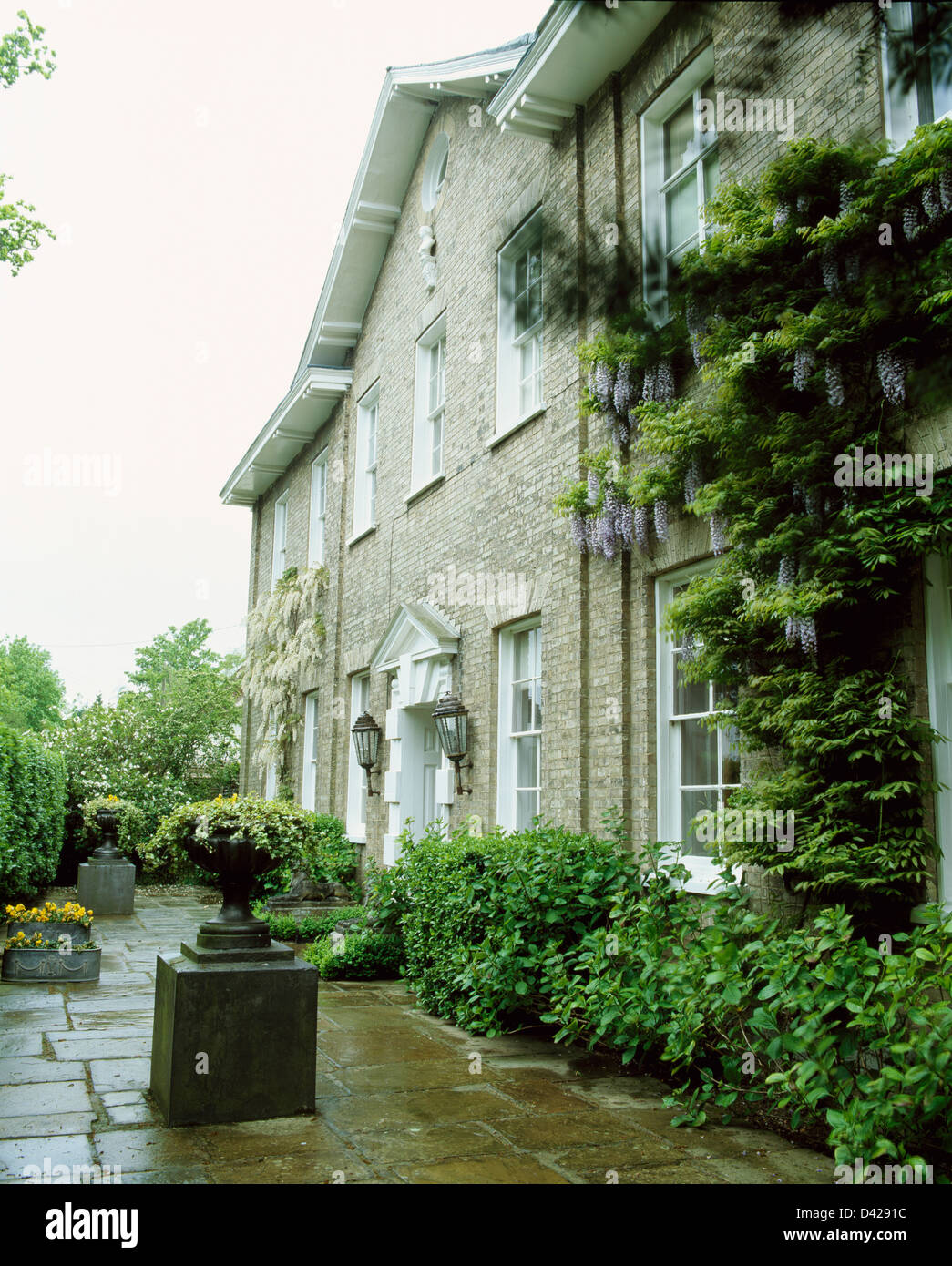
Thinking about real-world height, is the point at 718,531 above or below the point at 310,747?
above

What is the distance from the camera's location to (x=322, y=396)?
15.4m

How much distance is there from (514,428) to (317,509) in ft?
25.0

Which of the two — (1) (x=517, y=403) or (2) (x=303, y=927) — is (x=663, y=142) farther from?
(2) (x=303, y=927)

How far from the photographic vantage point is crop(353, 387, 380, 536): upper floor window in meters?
14.1

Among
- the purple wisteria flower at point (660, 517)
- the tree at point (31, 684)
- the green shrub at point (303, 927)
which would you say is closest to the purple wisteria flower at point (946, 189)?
the purple wisteria flower at point (660, 517)

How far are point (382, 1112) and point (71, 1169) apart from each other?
4.72ft

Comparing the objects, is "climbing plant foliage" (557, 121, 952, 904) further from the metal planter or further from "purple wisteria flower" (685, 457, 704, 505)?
the metal planter

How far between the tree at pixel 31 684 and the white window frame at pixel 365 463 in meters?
61.8

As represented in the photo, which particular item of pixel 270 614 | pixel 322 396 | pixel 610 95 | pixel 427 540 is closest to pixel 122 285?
pixel 610 95

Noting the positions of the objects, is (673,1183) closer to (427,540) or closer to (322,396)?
(427,540)

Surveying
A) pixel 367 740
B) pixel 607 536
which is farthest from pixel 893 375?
pixel 367 740

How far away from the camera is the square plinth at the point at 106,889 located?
1358 centimetres

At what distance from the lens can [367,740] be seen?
12.6 metres

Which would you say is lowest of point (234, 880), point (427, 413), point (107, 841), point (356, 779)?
point (107, 841)
